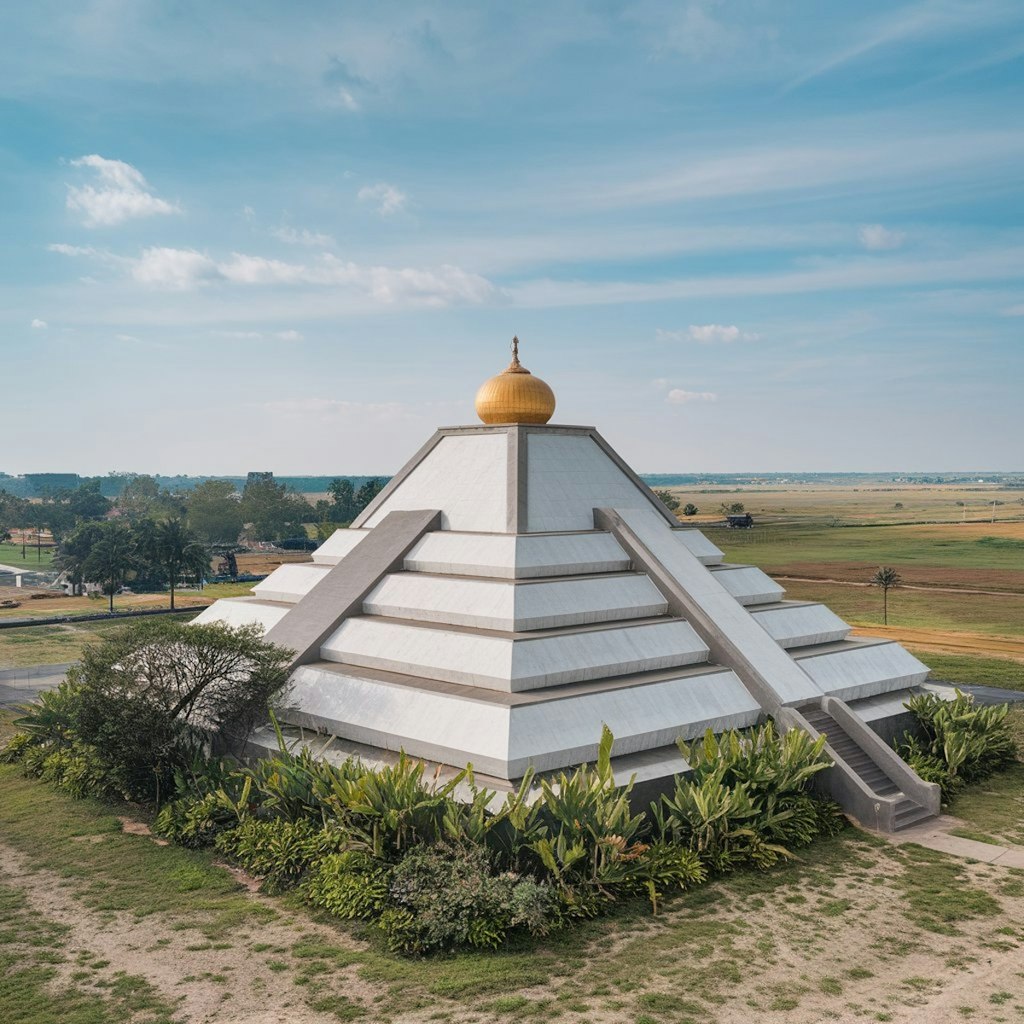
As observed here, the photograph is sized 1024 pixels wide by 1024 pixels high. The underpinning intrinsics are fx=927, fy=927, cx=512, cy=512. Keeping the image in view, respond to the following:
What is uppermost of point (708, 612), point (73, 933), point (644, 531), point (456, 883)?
point (644, 531)

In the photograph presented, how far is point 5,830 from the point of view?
1031 inches

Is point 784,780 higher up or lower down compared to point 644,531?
lower down

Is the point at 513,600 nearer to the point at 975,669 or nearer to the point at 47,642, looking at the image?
the point at 975,669

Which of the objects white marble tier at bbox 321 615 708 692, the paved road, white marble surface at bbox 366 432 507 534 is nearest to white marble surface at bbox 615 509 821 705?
white marble tier at bbox 321 615 708 692

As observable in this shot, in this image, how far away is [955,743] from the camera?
30.0 meters

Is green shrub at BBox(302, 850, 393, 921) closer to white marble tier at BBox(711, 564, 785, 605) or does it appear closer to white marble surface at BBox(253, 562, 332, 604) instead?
white marble surface at BBox(253, 562, 332, 604)

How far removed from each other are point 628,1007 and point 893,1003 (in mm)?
4974

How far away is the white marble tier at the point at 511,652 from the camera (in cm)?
2575

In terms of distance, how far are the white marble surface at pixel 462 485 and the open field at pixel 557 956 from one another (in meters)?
14.2

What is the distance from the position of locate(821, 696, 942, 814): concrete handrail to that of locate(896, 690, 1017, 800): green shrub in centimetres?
124

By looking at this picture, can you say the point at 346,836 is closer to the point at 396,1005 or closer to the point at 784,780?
the point at 396,1005

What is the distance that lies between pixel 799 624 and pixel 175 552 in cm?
6479

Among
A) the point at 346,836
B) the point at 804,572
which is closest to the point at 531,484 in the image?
the point at 346,836

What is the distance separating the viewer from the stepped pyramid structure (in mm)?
24984
